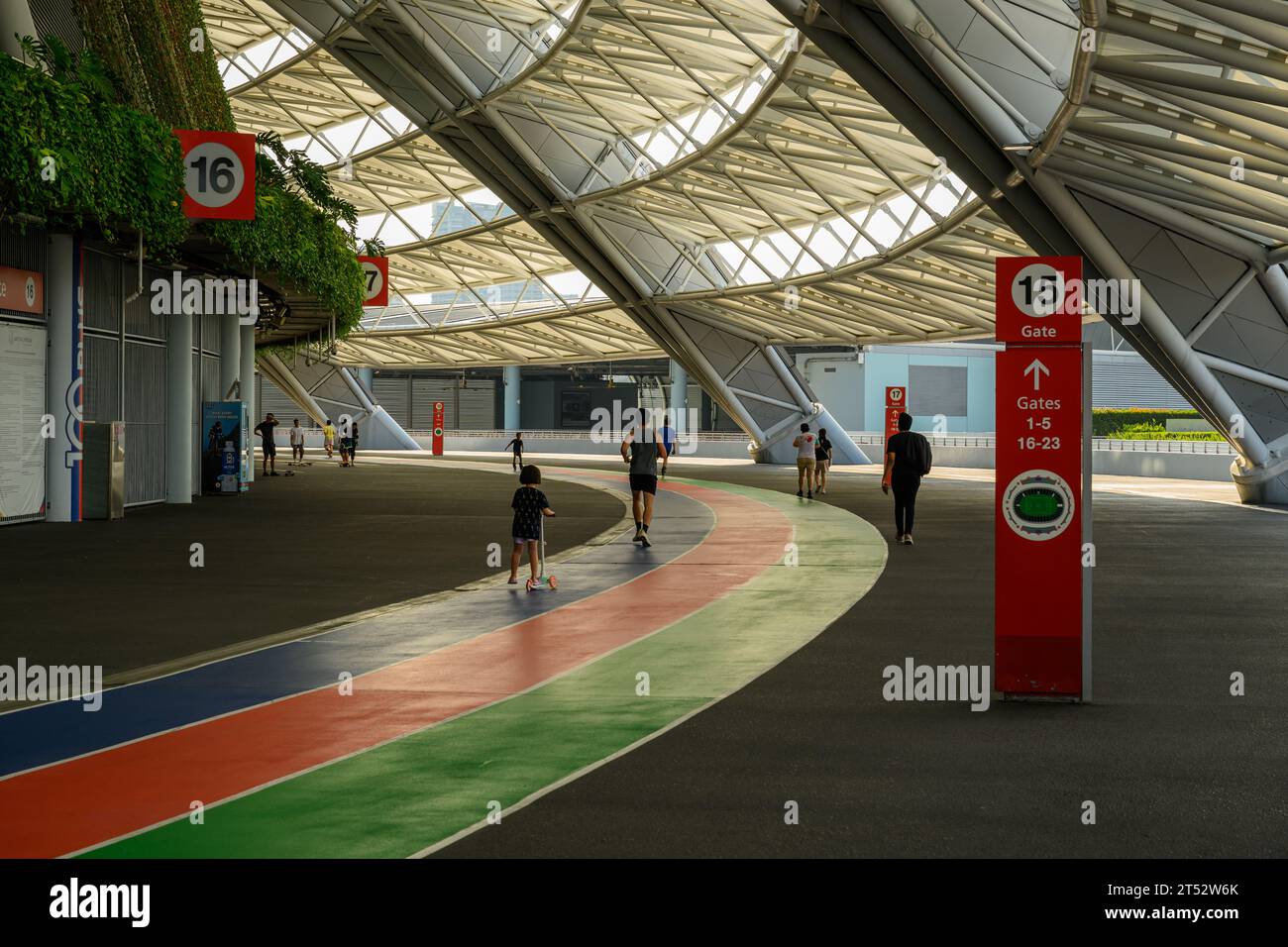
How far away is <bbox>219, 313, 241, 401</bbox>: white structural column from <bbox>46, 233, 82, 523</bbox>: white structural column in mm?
10876

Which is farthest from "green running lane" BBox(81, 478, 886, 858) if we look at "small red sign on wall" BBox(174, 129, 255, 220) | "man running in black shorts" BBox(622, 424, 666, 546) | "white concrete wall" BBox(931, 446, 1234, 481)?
"white concrete wall" BBox(931, 446, 1234, 481)

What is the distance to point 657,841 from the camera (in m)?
5.06

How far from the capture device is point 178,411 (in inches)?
1021

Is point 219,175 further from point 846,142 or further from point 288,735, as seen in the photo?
point 846,142

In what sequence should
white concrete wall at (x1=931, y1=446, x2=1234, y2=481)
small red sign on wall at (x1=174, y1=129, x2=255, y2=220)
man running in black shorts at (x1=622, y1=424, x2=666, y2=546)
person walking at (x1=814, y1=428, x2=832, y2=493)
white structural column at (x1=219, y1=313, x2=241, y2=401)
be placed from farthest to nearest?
white concrete wall at (x1=931, y1=446, x2=1234, y2=481) < white structural column at (x1=219, y1=313, x2=241, y2=401) < person walking at (x1=814, y1=428, x2=832, y2=493) < small red sign on wall at (x1=174, y1=129, x2=255, y2=220) < man running in black shorts at (x1=622, y1=424, x2=666, y2=546)

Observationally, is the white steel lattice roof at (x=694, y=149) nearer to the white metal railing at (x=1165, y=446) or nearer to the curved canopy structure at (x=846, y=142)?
the curved canopy structure at (x=846, y=142)

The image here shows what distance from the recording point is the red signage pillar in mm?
7746

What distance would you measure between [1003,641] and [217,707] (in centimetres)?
460

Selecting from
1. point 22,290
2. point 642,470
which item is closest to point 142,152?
point 22,290

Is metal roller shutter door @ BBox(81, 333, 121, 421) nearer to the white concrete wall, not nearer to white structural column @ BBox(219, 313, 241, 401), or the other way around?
white structural column @ BBox(219, 313, 241, 401)

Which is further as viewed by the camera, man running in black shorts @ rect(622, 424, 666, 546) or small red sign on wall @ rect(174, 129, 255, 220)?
small red sign on wall @ rect(174, 129, 255, 220)

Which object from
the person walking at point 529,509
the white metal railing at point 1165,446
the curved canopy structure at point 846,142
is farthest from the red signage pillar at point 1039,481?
the white metal railing at point 1165,446

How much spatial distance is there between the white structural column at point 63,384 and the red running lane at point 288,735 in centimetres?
1180
